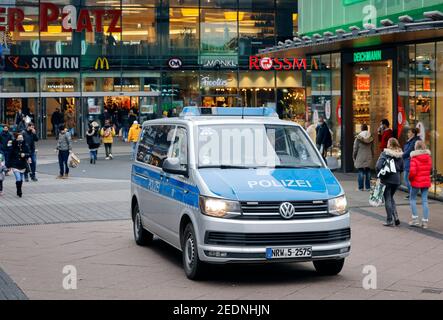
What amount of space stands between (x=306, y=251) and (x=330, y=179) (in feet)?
4.02

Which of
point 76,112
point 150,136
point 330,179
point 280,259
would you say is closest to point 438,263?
point 330,179

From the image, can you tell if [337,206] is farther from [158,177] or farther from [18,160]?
[18,160]

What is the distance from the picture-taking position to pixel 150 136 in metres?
14.1

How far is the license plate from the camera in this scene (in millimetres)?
10539

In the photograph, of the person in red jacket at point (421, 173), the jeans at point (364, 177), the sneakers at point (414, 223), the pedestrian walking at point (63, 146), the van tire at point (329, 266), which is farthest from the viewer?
the pedestrian walking at point (63, 146)

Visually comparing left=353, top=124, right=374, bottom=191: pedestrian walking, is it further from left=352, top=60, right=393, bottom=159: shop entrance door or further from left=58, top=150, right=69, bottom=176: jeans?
left=58, top=150, right=69, bottom=176: jeans

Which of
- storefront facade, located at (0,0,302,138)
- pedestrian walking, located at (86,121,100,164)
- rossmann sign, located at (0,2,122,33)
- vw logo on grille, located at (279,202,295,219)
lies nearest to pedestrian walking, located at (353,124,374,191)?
vw logo on grille, located at (279,202,295,219)

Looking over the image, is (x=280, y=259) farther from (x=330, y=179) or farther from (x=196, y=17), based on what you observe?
(x=196, y=17)

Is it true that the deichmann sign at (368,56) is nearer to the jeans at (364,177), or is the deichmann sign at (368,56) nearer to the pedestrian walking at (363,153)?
the pedestrian walking at (363,153)

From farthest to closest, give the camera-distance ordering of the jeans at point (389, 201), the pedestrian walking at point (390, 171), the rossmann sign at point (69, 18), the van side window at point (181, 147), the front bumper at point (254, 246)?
the rossmann sign at point (69, 18) → the jeans at point (389, 201) → the pedestrian walking at point (390, 171) → the van side window at point (181, 147) → the front bumper at point (254, 246)

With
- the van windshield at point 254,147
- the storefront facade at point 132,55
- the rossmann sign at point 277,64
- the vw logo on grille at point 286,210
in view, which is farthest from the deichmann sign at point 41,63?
the vw logo on grille at point 286,210

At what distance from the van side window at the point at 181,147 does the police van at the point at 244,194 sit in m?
0.02

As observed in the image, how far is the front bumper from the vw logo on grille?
73 millimetres

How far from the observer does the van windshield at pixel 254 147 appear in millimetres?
11625
